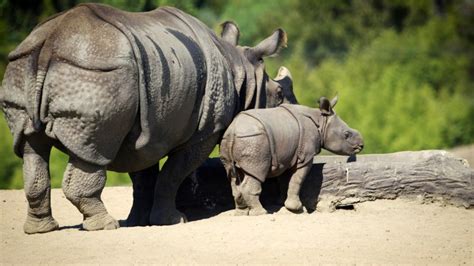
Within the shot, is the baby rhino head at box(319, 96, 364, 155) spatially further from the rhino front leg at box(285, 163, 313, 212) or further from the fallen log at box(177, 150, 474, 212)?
the rhino front leg at box(285, 163, 313, 212)

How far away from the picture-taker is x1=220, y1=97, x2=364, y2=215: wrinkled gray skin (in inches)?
462

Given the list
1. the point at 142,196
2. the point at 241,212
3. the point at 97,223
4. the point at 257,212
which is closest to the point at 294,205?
the point at 257,212

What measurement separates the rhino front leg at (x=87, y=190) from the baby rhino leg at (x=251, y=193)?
151 centimetres

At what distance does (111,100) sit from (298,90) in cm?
1631

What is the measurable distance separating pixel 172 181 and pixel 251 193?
2.58 ft

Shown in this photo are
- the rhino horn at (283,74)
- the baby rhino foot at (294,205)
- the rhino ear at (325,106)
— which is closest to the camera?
the baby rhino foot at (294,205)

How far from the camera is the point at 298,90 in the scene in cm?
2652

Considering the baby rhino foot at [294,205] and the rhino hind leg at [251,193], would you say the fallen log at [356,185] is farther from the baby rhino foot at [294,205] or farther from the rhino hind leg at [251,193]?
the rhino hind leg at [251,193]

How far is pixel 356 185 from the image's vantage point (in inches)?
484

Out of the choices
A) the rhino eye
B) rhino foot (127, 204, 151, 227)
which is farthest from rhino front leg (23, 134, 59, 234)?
the rhino eye

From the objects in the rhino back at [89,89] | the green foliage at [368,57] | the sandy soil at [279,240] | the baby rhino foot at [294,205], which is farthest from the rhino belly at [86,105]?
the green foliage at [368,57]

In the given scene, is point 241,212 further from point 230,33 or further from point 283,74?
point 283,74

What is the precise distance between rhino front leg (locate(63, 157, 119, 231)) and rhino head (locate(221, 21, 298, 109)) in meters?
2.27

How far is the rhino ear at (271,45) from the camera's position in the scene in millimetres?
12992
